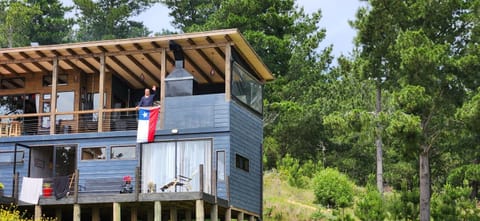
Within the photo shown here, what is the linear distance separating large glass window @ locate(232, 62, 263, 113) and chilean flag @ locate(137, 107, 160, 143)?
2.51m

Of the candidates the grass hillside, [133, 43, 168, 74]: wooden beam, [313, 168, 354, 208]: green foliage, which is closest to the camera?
[133, 43, 168, 74]: wooden beam

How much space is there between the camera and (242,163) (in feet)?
79.9

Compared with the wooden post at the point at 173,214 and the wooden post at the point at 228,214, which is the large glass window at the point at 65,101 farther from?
the wooden post at the point at 228,214

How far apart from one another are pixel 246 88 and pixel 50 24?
1389 inches

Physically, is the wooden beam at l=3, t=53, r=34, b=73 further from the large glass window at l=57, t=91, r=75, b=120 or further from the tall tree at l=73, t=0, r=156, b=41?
the tall tree at l=73, t=0, r=156, b=41

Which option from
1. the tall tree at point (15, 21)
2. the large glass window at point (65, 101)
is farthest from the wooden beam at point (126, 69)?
the tall tree at point (15, 21)

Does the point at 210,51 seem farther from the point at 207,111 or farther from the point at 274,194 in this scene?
the point at 274,194

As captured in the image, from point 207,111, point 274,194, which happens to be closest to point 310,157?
point 274,194

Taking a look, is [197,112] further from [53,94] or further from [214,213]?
[53,94]

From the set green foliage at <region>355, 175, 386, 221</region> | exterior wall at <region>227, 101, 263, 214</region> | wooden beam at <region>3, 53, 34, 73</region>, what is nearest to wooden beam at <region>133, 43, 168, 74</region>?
exterior wall at <region>227, 101, 263, 214</region>

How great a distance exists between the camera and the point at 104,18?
193ft

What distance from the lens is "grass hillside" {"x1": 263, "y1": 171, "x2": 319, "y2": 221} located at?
106 feet

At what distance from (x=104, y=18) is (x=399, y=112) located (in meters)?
36.8

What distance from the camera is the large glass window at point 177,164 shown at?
2266cm
